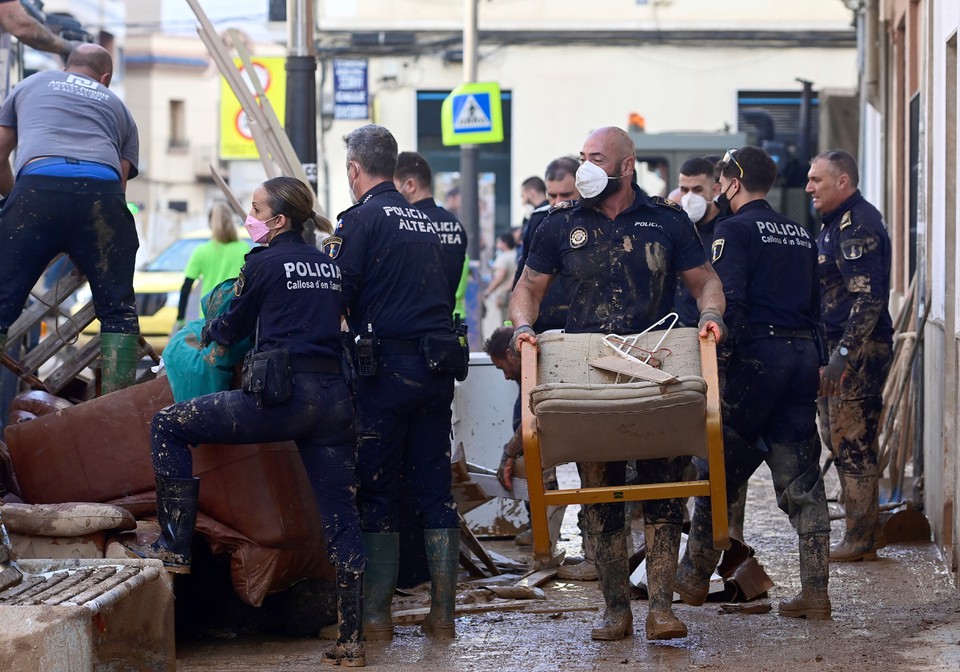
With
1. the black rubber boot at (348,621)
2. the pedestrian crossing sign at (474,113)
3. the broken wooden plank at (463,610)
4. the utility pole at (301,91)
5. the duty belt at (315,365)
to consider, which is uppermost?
the pedestrian crossing sign at (474,113)

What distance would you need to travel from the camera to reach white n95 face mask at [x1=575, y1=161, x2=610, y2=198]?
5.93 meters

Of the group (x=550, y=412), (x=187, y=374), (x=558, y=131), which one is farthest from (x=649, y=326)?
(x=558, y=131)

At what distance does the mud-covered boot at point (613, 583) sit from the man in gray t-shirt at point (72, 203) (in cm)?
233

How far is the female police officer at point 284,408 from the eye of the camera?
222 inches

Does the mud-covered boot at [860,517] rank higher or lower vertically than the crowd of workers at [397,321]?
lower

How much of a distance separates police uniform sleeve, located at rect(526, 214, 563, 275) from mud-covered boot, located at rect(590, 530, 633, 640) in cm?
113

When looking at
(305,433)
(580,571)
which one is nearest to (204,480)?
(305,433)

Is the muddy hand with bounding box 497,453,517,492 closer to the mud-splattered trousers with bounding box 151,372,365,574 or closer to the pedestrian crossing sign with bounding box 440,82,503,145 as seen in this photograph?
the mud-splattered trousers with bounding box 151,372,365,574

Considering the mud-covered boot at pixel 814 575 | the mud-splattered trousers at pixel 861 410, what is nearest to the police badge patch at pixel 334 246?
the mud-covered boot at pixel 814 575

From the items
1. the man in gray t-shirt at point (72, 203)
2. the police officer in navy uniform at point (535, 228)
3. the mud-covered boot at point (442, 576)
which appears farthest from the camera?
the police officer in navy uniform at point (535, 228)

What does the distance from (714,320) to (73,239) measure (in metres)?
2.92

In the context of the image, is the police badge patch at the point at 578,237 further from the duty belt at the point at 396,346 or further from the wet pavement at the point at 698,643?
the wet pavement at the point at 698,643

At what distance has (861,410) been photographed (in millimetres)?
8008

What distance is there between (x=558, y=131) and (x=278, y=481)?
2038cm
